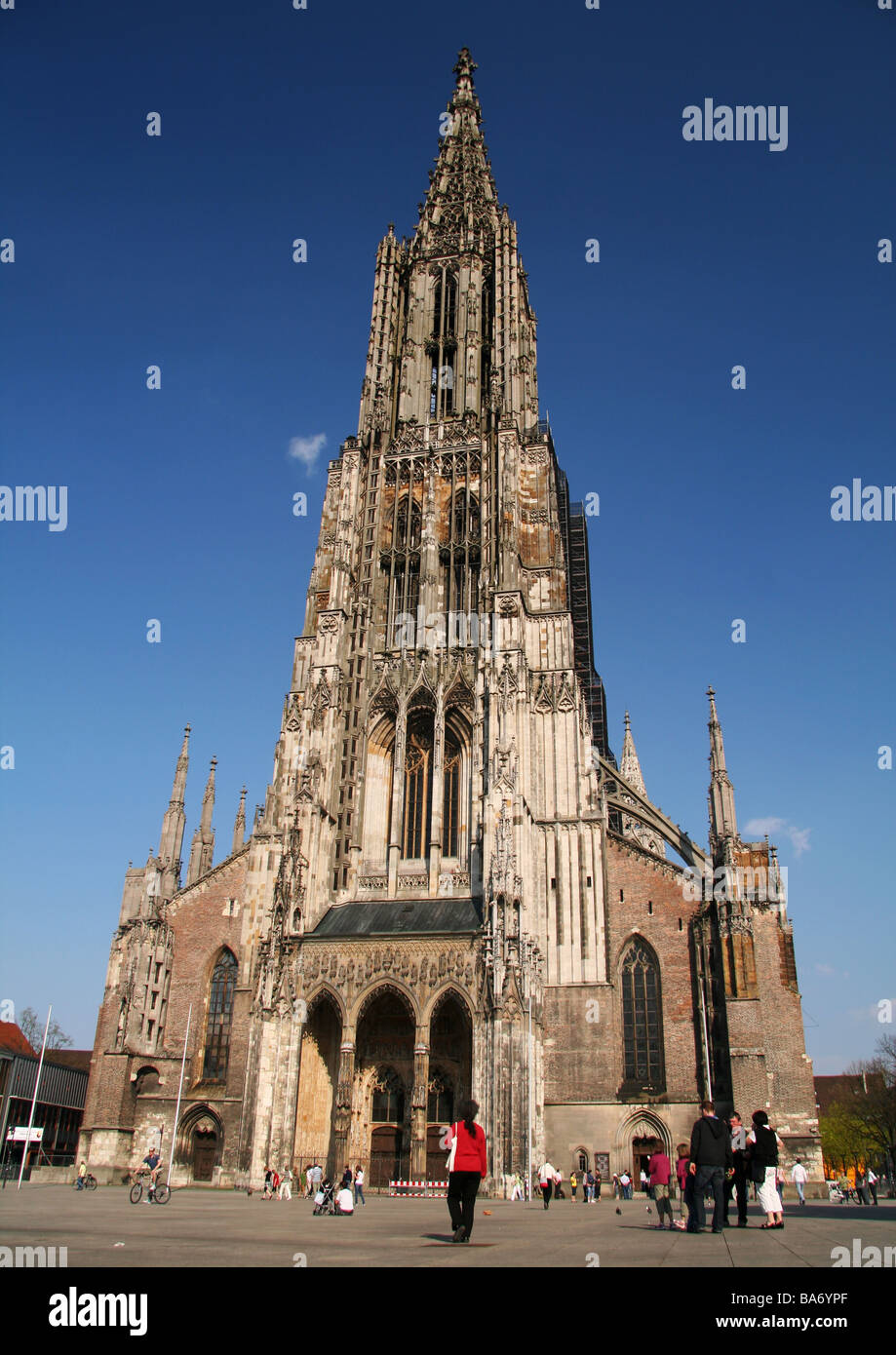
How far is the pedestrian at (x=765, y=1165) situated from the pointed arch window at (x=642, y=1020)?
819 inches

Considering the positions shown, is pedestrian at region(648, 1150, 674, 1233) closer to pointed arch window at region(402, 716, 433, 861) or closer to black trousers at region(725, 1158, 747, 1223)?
black trousers at region(725, 1158, 747, 1223)

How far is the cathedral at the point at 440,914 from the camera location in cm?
3031

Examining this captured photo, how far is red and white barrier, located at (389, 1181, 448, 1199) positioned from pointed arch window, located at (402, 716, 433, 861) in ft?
36.5

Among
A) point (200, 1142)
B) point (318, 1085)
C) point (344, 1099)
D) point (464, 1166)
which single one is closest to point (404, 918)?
point (344, 1099)

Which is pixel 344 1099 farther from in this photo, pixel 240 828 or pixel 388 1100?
pixel 240 828

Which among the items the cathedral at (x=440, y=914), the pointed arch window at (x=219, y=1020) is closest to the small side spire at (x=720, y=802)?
the cathedral at (x=440, y=914)

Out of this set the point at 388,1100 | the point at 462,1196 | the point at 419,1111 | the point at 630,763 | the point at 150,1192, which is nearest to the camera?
the point at 462,1196

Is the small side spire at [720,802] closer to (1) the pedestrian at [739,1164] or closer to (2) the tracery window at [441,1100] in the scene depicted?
(2) the tracery window at [441,1100]

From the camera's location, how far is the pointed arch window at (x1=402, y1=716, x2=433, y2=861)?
36.2 m

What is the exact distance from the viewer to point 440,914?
32312 millimetres

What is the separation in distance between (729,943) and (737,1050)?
335 cm

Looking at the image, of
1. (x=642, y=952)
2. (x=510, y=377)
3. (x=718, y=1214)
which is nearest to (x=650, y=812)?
(x=642, y=952)

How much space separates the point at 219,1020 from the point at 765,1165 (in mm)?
28372

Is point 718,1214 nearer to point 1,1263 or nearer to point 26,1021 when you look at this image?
point 1,1263
